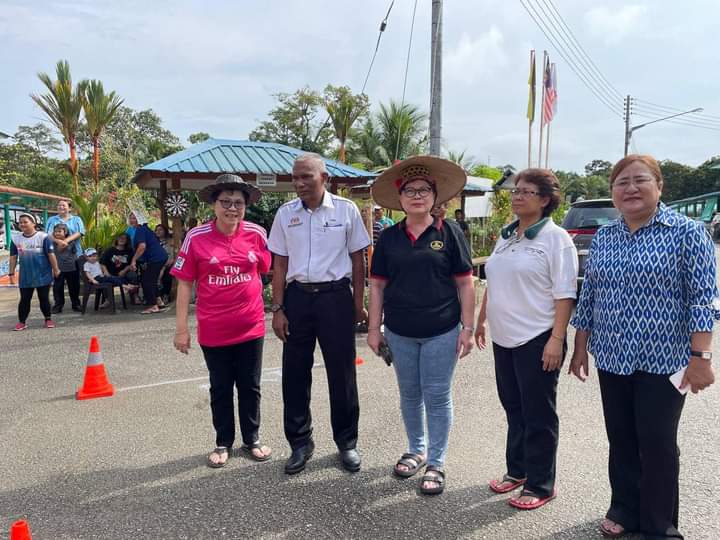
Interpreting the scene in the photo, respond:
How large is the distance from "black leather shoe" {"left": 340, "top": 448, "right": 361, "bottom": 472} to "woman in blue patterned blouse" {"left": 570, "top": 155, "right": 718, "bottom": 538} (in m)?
1.41

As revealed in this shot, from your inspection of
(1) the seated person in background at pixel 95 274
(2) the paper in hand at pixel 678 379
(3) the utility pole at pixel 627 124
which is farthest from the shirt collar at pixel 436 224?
(3) the utility pole at pixel 627 124

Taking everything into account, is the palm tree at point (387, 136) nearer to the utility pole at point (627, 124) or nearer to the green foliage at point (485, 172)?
the green foliage at point (485, 172)

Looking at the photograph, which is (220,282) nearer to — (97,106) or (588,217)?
(588,217)

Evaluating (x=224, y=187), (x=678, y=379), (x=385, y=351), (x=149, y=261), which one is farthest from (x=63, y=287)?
(x=678, y=379)

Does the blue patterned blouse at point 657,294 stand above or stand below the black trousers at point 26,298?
above

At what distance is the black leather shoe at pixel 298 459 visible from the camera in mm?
3258

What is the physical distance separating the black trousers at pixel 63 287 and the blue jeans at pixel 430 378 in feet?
25.5

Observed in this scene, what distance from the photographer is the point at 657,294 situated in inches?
90.7

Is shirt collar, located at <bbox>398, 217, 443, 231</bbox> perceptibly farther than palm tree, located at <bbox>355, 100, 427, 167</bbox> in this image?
No

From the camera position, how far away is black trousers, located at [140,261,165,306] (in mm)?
9133

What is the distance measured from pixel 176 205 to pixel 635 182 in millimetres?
9251

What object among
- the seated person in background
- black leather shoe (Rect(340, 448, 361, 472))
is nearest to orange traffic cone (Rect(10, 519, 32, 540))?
black leather shoe (Rect(340, 448, 361, 472))

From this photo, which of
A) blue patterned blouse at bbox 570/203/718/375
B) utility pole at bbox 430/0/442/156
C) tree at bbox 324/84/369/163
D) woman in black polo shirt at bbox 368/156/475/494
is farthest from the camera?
tree at bbox 324/84/369/163

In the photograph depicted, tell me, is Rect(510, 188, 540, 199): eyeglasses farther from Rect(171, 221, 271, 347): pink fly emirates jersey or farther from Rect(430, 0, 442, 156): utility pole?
Rect(430, 0, 442, 156): utility pole
